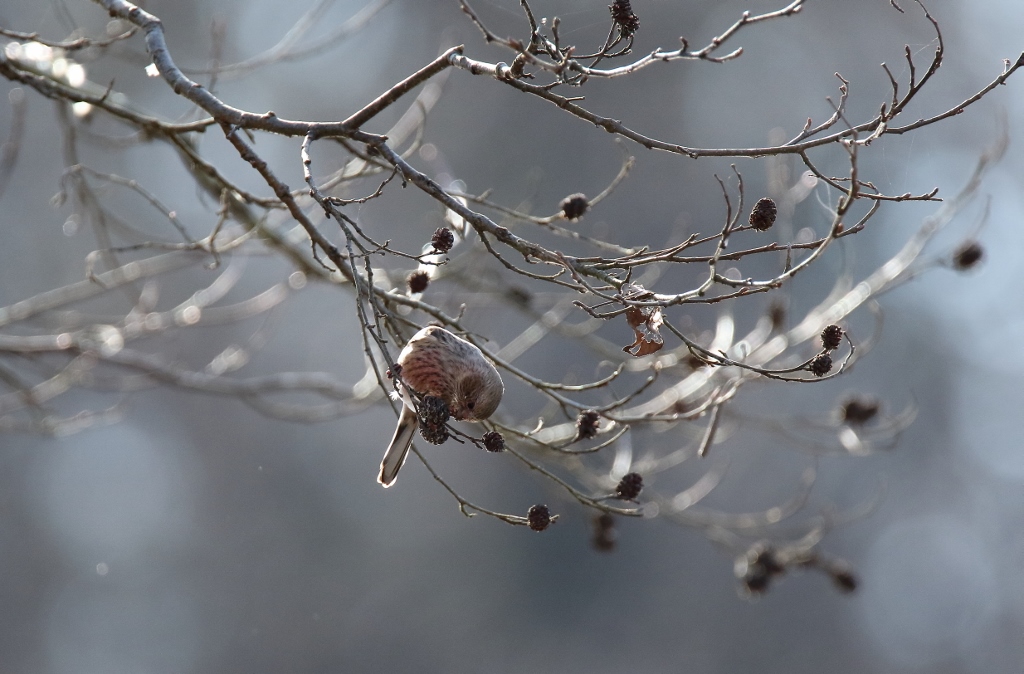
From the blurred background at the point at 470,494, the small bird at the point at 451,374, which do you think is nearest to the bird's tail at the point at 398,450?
the small bird at the point at 451,374

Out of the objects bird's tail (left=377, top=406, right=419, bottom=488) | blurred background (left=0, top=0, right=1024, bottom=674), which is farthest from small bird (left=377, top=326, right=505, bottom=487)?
blurred background (left=0, top=0, right=1024, bottom=674)

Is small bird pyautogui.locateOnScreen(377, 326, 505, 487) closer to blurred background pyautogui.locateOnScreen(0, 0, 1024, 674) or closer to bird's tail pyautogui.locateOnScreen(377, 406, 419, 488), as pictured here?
bird's tail pyautogui.locateOnScreen(377, 406, 419, 488)

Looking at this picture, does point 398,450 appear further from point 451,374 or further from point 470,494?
point 470,494

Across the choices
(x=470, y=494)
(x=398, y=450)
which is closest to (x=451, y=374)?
(x=398, y=450)

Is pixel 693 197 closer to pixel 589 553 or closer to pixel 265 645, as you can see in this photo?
pixel 589 553

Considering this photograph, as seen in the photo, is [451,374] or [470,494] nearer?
[451,374]

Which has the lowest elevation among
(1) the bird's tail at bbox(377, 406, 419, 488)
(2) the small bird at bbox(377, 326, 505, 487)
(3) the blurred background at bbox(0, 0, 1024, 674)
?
(1) the bird's tail at bbox(377, 406, 419, 488)

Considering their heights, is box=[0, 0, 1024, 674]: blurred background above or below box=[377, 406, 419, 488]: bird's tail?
above
